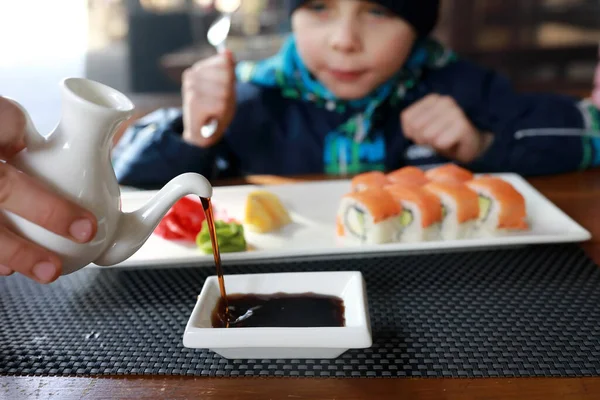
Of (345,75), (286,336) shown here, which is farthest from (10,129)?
(345,75)

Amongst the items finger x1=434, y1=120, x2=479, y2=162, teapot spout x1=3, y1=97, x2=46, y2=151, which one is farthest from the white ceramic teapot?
finger x1=434, y1=120, x2=479, y2=162

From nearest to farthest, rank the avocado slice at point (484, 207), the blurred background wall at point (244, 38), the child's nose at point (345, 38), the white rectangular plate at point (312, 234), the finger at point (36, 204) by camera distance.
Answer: the finger at point (36, 204)
the white rectangular plate at point (312, 234)
the avocado slice at point (484, 207)
the child's nose at point (345, 38)
the blurred background wall at point (244, 38)

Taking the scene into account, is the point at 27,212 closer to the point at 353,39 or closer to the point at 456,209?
the point at 456,209

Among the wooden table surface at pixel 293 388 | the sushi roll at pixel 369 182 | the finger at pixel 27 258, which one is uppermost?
the finger at pixel 27 258

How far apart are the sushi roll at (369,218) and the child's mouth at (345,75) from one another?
17.4 inches

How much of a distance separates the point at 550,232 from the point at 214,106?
30.6 inches

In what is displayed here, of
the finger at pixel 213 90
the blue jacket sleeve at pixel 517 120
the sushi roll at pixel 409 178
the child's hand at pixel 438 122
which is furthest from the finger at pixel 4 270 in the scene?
the blue jacket sleeve at pixel 517 120

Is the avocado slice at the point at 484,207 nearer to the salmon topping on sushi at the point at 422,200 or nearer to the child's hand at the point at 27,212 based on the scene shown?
the salmon topping on sushi at the point at 422,200

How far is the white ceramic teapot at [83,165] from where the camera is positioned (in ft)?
1.89

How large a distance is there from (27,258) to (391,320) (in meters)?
0.43

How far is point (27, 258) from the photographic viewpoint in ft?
1.90

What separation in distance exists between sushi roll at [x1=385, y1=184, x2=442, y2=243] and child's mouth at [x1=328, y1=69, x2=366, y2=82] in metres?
0.44

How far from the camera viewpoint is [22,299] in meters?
0.81

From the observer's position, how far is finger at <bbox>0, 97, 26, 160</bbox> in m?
0.56
